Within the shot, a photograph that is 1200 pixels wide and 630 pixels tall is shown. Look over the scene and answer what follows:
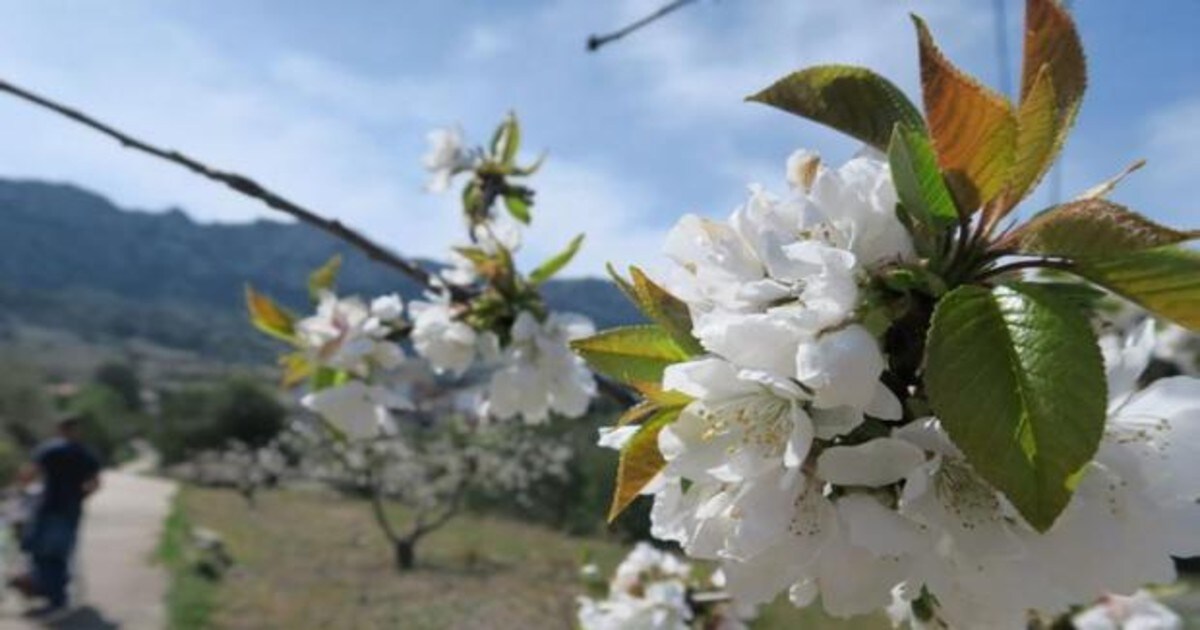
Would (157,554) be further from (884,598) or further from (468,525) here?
(884,598)

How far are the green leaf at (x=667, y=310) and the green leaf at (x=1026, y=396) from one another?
0.13m

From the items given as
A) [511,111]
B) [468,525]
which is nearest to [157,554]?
[468,525]

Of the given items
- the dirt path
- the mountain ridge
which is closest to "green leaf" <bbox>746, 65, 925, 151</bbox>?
the dirt path

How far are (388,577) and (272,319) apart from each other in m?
10.1

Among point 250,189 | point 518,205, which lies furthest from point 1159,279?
point 518,205

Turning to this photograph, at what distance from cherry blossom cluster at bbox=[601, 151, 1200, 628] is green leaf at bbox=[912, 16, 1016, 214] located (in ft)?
0.10

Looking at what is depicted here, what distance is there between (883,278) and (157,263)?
4644 inches

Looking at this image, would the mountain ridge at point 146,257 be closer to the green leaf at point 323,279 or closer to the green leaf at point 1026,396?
the green leaf at point 323,279

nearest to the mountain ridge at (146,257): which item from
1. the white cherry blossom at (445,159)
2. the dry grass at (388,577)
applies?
the dry grass at (388,577)

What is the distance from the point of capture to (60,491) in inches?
250

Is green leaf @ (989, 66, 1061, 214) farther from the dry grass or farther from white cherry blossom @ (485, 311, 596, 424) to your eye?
the dry grass

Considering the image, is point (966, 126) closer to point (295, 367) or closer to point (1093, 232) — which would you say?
point (1093, 232)

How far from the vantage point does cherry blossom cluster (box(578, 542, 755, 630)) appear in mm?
1403

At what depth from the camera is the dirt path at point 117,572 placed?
715cm
